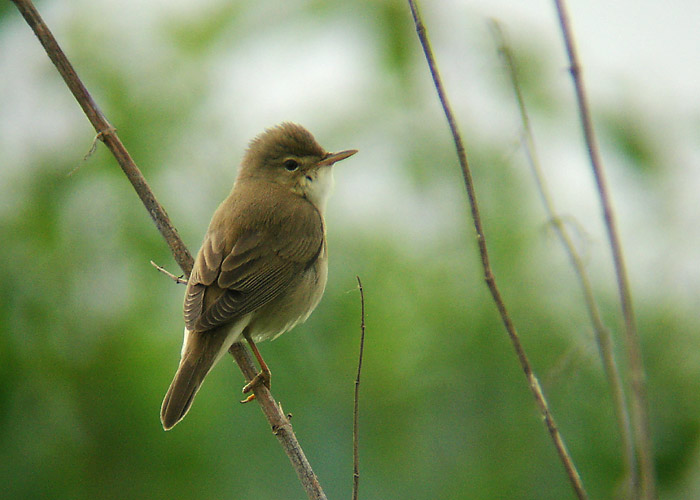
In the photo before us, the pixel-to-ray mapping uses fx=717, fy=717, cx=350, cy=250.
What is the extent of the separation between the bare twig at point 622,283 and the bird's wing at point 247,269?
190 cm

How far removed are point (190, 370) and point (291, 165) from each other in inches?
57.3

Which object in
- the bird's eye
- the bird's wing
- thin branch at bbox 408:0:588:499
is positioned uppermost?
thin branch at bbox 408:0:588:499

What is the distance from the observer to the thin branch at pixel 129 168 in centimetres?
221

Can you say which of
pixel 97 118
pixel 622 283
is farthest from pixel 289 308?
pixel 622 283

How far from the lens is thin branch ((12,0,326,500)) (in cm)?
221

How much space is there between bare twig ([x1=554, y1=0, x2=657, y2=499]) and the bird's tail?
5.99ft

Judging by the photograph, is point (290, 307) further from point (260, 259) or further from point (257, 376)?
point (257, 376)

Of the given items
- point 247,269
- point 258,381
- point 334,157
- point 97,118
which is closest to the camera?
point 97,118

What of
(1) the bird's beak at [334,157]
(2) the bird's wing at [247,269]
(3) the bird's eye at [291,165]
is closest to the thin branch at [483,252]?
(2) the bird's wing at [247,269]

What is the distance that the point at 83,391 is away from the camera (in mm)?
3561

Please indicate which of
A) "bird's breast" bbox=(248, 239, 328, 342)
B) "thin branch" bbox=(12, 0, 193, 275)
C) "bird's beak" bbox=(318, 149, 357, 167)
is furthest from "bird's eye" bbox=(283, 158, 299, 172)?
"thin branch" bbox=(12, 0, 193, 275)

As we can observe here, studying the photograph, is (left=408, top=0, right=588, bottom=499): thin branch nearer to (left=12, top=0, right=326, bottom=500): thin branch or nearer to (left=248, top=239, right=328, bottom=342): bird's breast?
(left=12, top=0, right=326, bottom=500): thin branch

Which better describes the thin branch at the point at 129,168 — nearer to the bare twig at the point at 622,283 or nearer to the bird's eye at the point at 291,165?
the bare twig at the point at 622,283

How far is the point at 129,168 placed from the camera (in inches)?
102
